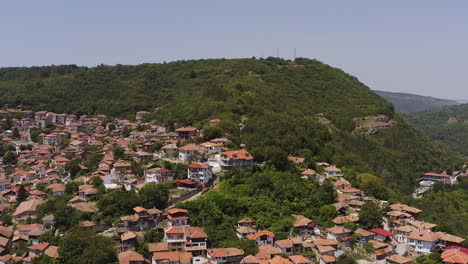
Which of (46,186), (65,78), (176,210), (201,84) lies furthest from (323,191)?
(65,78)

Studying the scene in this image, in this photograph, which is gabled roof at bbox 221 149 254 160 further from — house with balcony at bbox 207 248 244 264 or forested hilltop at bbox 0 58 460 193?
house with balcony at bbox 207 248 244 264

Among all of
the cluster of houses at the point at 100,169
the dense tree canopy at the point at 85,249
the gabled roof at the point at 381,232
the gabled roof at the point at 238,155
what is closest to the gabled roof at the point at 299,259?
the cluster of houses at the point at 100,169

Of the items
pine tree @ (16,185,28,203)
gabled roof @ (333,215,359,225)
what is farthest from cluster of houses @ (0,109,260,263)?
gabled roof @ (333,215,359,225)

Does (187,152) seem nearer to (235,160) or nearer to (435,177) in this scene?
(235,160)

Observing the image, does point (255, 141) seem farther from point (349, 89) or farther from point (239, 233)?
point (349, 89)

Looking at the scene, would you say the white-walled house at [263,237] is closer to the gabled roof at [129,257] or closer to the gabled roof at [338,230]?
the gabled roof at [338,230]

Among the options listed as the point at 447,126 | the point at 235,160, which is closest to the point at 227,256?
the point at 235,160
